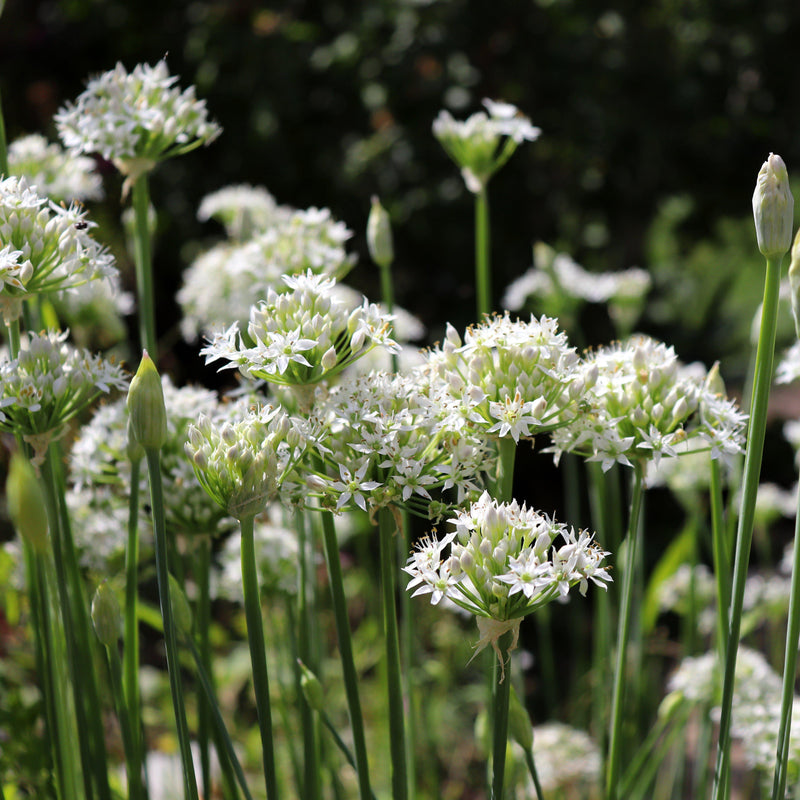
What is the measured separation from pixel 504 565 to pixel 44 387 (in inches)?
27.0

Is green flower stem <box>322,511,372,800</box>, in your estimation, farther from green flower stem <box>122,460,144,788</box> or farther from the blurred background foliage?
the blurred background foliage

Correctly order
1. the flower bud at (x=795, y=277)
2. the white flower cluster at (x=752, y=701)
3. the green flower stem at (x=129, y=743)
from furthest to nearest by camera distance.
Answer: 1. the white flower cluster at (x=752, y=701)
2. the green flower stem at (x=129, y=743)
3. the flower bud at (x=795, y=277)

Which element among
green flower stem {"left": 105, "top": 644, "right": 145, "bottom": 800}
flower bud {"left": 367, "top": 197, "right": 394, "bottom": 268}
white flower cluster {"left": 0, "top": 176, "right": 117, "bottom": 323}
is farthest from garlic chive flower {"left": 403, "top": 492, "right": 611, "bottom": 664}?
flower bud {"left": 367, "top": 197, "right": 394, "bottom": 268}

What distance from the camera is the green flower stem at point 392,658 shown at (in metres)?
1.16

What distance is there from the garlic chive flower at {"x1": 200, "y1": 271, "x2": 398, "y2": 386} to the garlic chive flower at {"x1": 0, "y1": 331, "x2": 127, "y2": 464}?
22 centimetres

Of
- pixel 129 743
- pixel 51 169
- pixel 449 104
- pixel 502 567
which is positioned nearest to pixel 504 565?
pixel 502 567

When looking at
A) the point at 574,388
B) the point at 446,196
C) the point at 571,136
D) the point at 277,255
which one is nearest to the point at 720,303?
the point at 571,136

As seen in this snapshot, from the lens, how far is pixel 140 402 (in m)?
1.06

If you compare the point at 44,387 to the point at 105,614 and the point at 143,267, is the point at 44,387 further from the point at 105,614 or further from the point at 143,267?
the point at 143,267

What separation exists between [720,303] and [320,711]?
434 centimetres

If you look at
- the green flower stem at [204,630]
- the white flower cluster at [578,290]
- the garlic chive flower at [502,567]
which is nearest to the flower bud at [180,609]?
the green flower stem at [204,630]

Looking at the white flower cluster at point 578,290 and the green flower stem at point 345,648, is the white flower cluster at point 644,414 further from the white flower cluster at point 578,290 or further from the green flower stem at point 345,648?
the white flower cluster at point 578,290

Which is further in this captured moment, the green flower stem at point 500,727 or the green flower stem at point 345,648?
the green flower stem at point 345,648

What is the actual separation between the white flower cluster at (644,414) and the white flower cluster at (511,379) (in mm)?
46
